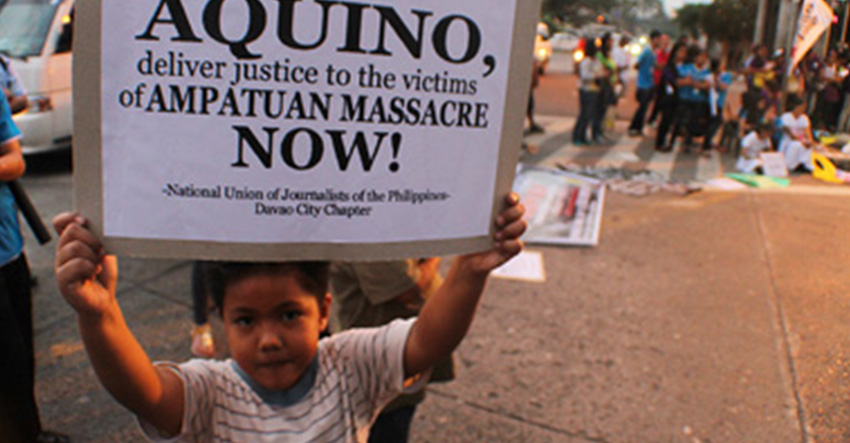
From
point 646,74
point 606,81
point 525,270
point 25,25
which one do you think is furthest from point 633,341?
point 646,74

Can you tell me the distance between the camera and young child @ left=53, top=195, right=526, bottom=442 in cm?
132

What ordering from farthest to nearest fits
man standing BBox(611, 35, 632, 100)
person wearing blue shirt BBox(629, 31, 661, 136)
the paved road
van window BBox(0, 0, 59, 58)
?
the paved road
man standing BBox(611, 35, 632, 100)
person wearing blue shirt BBox(629, 31, 661, 136)
van window BBox(0, 0, 59, 58)

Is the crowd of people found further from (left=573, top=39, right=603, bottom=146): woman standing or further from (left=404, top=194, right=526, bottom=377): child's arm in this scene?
(left=404, top=194, right=526, bottom=377): child's arm

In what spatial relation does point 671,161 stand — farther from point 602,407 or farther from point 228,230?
point 228,230

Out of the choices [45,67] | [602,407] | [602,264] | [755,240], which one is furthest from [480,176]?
[45,67]

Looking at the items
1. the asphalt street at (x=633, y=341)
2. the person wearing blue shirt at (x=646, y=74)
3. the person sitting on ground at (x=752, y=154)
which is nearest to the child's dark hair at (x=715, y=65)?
the person wearing blue shirt at (x=646, y=74)

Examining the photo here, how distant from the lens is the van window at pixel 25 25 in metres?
7.44

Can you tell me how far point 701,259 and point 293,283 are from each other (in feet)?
13.9

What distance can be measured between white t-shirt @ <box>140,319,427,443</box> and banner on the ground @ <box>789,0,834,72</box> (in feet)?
3.52

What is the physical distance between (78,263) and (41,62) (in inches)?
291

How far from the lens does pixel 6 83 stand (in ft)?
10.6

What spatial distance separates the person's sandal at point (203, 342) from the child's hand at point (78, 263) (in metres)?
2.44

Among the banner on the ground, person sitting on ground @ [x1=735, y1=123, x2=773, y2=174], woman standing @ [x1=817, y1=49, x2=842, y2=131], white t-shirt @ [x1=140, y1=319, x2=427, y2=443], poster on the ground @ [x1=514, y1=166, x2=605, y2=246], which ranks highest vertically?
the banner on the ground

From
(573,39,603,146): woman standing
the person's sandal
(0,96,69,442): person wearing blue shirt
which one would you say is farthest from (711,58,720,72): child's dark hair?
(0,96,69,442): person wearing blue shirt
